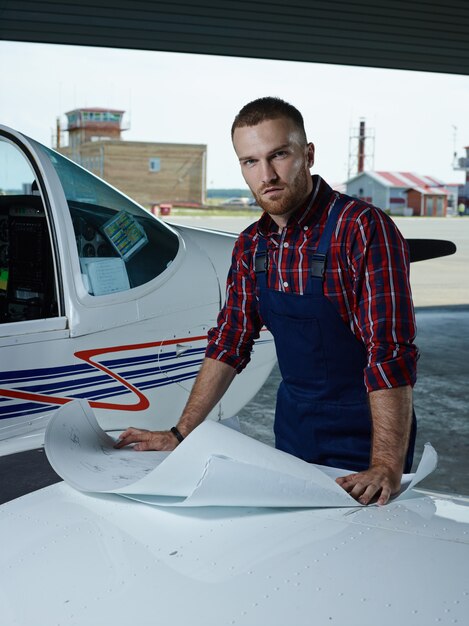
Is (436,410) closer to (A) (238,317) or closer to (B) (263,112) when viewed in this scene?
(A) (238,317)

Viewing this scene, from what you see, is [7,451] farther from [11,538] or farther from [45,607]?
[45,607]

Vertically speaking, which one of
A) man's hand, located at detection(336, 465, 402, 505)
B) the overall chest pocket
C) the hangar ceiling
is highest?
the hangar ceiling

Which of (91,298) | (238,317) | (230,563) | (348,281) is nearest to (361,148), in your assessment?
(91,298)

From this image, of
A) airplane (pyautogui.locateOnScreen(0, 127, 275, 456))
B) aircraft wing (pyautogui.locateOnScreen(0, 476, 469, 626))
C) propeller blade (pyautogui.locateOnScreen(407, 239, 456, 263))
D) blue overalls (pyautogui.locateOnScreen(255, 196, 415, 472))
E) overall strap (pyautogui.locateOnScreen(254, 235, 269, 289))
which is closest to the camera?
aircraft wing (pyautogui.locateOnScreen(0, 476, 469, 626))

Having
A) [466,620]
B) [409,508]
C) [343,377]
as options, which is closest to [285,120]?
[343,377]

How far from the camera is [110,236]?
3562 millimetres

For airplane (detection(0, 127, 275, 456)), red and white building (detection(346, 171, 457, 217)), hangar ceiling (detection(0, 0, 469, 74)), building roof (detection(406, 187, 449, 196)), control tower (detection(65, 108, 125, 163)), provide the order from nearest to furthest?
airplane (detection(0, 127, 275, 456)), hangar ceiling (detection(0, 0, 469, 74)), red and white building (detection(346, 171, 457, 217)), building roof (detection(406, 187, 449, 196)), control tower (detection(65, 108, 125, 163))

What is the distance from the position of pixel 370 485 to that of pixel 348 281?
681 mm

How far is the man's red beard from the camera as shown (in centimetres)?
201

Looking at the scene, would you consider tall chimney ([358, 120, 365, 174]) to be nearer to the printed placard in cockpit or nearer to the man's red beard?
the printed placard in cockpit

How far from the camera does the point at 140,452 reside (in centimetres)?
170

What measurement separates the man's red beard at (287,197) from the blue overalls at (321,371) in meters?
0.09

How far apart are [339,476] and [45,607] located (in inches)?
25.2

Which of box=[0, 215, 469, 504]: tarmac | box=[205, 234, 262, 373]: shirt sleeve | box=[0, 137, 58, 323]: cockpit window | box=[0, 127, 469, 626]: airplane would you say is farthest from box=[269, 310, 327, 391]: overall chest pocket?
box=[0, 215, 469, 504]: tarmac
